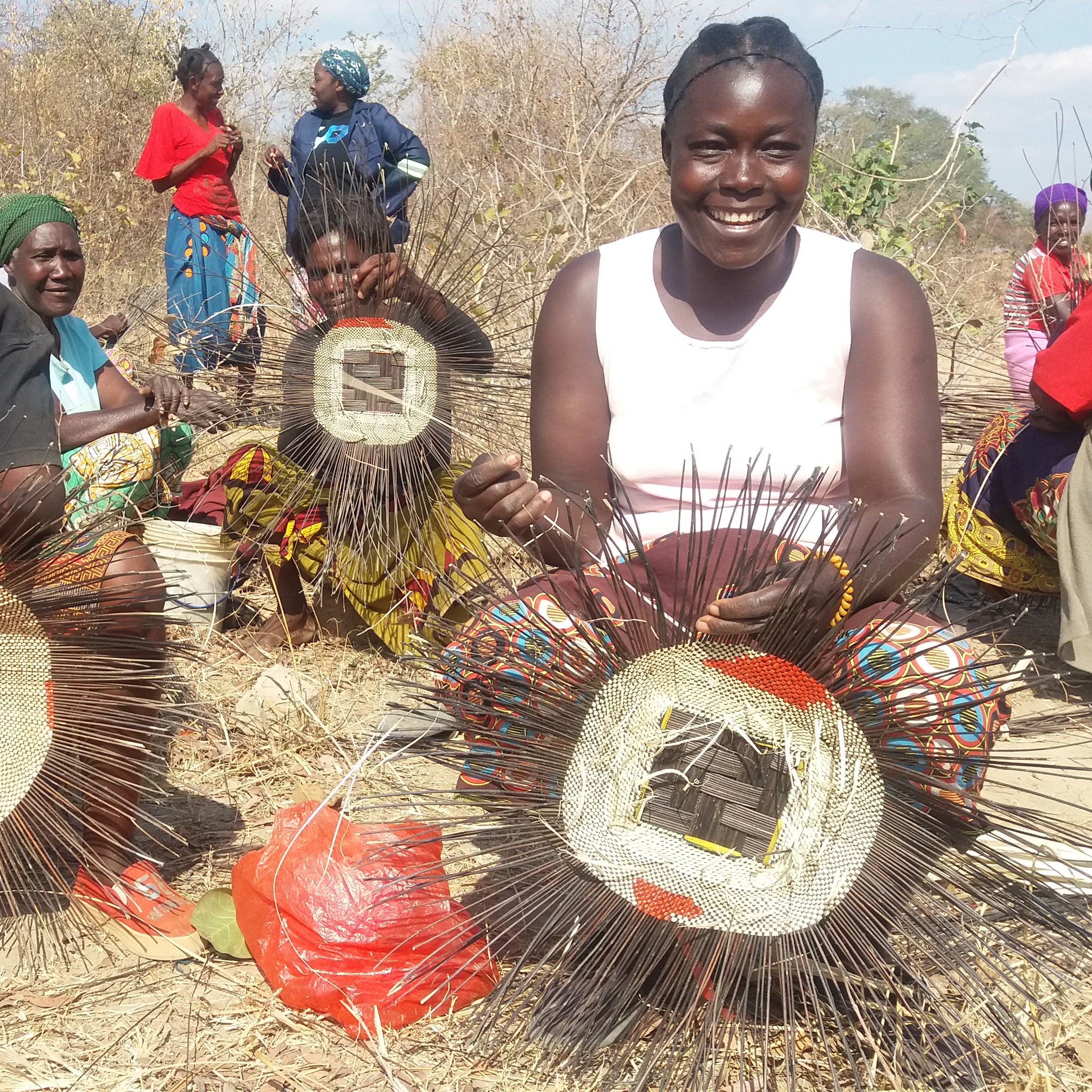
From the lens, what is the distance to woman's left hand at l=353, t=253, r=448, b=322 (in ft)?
9.82

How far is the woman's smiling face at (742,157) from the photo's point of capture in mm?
1795

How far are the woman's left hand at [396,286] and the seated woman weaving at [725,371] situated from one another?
39.3 inches

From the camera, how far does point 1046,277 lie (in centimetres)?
356

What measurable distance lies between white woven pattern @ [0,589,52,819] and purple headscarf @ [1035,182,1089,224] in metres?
3.44

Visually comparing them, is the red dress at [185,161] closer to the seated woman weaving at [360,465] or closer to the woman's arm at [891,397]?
the seated woman weaving at [360,465]

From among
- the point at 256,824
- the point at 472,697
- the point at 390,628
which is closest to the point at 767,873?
the point at 472,697

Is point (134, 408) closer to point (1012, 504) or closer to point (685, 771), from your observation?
point (685, 771)

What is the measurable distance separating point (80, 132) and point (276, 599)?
742 centimetres

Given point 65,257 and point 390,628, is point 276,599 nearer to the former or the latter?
point 390,628

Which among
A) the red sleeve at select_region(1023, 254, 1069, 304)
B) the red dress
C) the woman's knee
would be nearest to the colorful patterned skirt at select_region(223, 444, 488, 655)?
the woman's knee

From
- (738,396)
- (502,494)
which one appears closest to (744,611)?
(502,494)

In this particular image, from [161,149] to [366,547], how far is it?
3167 mm

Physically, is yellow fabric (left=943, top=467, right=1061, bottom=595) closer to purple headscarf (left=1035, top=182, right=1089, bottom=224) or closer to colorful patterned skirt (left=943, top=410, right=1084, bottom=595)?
colorful patterned skirt (left=943, top=410, right=1084, bottom=595)

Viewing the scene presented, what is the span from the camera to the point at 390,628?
3207mm
